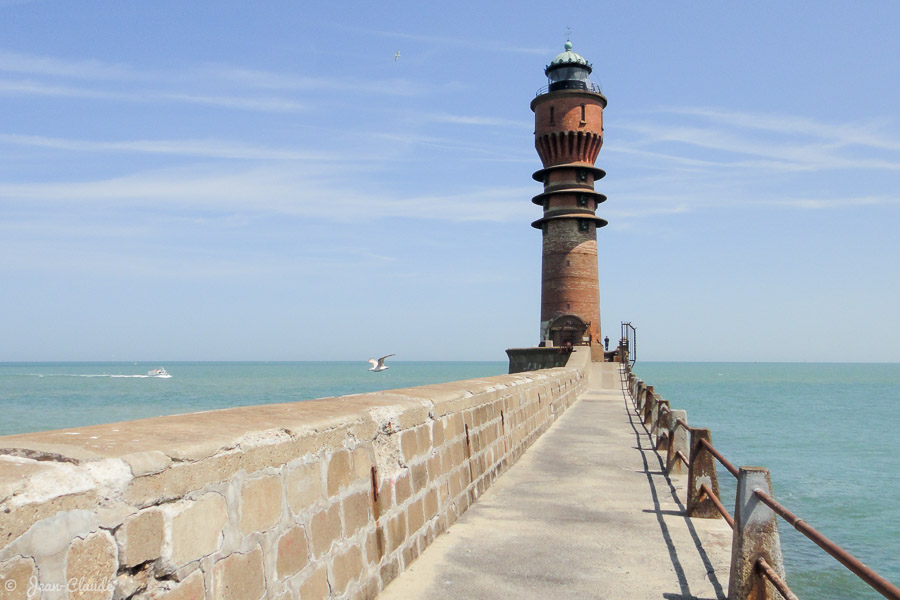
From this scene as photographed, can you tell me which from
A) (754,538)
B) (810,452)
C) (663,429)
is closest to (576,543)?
(754,538)

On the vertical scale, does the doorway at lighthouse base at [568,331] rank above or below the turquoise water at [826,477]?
above

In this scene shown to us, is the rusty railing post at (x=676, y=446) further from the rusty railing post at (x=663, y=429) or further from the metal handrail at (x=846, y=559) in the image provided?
the metal handrail at (x=846, y=559)

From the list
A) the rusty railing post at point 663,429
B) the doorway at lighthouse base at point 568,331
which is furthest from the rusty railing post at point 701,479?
the doorway at lighthouse base at point 568,331

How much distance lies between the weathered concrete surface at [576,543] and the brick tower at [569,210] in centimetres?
2968

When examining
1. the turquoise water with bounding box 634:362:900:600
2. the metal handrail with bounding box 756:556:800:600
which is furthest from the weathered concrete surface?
the turquoise water with bounding box 634:362:900:600

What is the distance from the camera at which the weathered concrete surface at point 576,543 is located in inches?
195

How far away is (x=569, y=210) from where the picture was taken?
40.0m

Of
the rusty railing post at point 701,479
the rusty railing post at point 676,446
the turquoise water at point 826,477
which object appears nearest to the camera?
the rusty railing post at point 701,479

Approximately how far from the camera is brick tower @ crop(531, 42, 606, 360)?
130 ft

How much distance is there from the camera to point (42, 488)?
2227mm

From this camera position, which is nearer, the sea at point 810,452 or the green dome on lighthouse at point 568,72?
the sea at point 810,452

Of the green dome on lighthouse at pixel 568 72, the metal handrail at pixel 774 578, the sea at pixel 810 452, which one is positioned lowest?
the sea at pixel 810 452

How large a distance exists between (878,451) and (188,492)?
3563 cm

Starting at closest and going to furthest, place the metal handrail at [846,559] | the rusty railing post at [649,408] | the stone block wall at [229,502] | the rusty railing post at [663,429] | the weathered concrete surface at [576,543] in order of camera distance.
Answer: the stone block wall at [229,502]
the metal handrail at [846,559]
the weathered concrete surface at [576,543]
the rusty railing post at [663,429]
the rusty railing post at [649,408]
